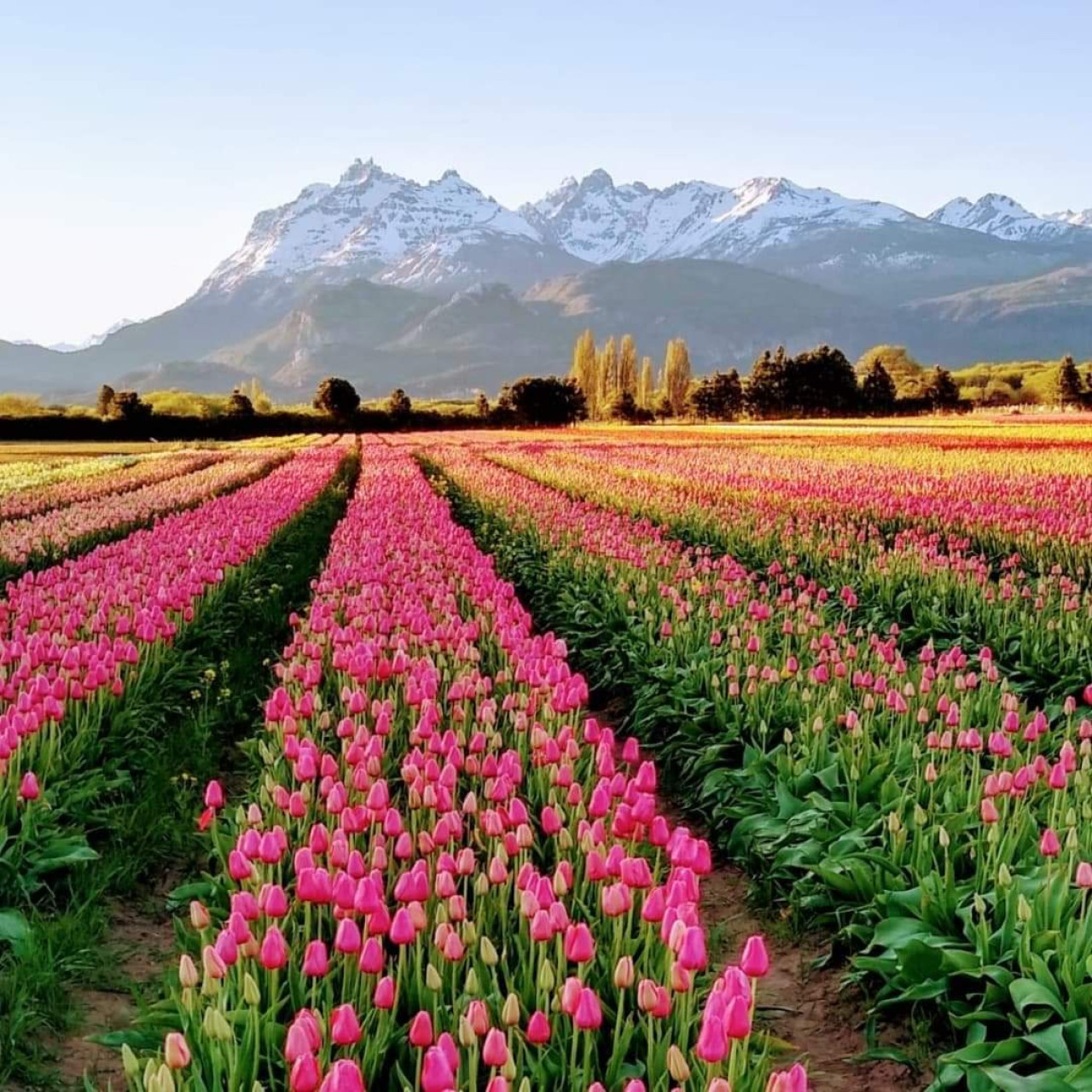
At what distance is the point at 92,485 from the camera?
23547mm

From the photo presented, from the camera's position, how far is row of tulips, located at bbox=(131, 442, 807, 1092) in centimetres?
283

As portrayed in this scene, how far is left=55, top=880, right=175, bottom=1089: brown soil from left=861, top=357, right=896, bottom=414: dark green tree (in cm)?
10187

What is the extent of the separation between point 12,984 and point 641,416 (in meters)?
117

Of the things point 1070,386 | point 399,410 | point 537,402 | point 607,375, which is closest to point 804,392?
point 1070,386

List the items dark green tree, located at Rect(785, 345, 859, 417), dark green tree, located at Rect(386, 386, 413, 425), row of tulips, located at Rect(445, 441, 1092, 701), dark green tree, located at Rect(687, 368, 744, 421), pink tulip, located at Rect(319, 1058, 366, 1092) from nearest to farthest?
pink tulip, located at Rect(319, 1058, 366, 1092) → row of tulips, located at Rect(445, 441, 1092, 701) → dark green tree, located at Rect(386, 386, 413, 425) → dark green tree, located at Rect(785, 345, 859, 417) → dark green tree, located at Rect(687, 368, 744, 421)

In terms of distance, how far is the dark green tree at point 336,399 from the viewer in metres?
90.6

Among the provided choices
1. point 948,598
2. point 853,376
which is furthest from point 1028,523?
point 853,376

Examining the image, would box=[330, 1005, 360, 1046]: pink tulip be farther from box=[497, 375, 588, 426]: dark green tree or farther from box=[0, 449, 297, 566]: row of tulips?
box=[497, 375, 588, 426]: dark green tree

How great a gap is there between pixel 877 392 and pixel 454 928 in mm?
104508

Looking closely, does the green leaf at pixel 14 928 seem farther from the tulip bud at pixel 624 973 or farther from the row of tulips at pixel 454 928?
the tulip bud at pixel 624 973

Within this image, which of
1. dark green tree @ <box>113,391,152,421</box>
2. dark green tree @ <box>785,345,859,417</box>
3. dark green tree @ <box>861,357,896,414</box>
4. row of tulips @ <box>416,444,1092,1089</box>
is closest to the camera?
row of tulips @ <box>416,444,1092,1089</box>

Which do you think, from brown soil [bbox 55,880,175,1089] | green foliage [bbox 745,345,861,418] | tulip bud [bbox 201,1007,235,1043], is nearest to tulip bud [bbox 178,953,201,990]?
tulip bud [bbox 201,1007,235,1043]

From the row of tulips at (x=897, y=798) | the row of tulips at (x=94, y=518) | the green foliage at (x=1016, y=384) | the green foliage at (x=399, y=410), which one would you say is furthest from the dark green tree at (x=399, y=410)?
the row of tulips at (x=897, y=798)

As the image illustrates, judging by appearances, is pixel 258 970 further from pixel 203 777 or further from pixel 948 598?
pixel 948 598
